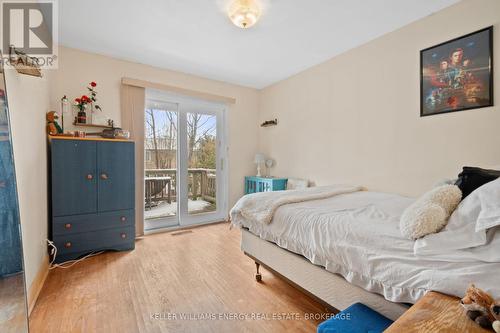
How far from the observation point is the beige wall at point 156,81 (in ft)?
9.17

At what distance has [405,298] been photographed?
1.02m

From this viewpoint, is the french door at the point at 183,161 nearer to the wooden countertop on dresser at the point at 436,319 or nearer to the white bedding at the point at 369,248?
the white bedding at the point at 369,248

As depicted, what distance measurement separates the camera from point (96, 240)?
2574 mm

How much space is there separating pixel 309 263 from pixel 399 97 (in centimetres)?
210

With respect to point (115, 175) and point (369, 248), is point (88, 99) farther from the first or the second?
point (369, 248)

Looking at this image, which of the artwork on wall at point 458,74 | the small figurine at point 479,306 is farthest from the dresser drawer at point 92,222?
the artwork on wall at point 458,74

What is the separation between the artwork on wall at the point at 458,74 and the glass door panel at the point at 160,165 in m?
3.35

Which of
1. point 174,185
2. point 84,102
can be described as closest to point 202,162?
point 174,185

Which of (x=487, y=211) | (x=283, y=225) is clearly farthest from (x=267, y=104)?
(x=487, y=211)

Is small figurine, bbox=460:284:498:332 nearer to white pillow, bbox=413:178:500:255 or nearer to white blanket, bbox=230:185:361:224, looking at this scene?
white pillow, bbox=413:178:500:255

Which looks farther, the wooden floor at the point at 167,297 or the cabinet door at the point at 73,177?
the cabinet door at the point at 73,177

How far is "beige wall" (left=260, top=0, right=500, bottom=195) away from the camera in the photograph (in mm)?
1950

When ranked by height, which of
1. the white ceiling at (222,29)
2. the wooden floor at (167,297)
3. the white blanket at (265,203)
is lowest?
the wooden floor at (167,297)

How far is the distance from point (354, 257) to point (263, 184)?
8.72ft
